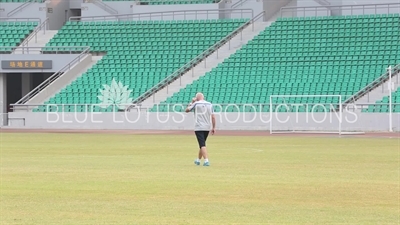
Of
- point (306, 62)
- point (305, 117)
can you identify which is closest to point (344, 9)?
point (306, 62)

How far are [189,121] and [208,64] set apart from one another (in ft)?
26.4

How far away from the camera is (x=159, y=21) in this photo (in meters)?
61.3

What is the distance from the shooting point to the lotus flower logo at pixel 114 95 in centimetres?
5219

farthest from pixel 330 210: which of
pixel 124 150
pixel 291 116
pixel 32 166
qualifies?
pixel 291 116

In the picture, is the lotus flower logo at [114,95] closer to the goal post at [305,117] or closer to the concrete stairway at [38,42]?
the concrete stairway at [38,42]

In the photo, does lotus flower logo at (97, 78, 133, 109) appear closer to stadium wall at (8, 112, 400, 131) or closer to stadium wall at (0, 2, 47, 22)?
stadium wall at (8, 112, 400, 131)

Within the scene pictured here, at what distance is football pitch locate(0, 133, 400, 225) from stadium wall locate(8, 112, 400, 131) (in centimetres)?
1389

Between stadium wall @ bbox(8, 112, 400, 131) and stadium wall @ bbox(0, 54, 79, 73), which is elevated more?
stadium wall @ bbox(0, 54, 79, 73)

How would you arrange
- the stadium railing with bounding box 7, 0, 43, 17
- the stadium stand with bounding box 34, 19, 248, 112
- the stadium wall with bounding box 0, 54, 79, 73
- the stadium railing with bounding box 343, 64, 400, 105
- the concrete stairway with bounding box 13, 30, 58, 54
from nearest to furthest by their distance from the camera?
the stadium railing with bounding box 343, 64, 400, 105 → the stadium stand with bounding box 34, 19, 248, 112 → the stadium wall with bounding box 0, 54, 79, 73 → the concrete stairway with bounding box 13, 30, 58, 54 → the stadium railing with bounding box 7, 0, 43, 17

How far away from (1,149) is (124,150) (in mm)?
3943

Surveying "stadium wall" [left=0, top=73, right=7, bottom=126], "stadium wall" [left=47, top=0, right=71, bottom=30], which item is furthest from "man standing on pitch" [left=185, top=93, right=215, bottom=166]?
"stadium wall" [left=47, top=0, right=71, bottom=30]

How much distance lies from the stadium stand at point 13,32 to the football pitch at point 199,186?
30.9m

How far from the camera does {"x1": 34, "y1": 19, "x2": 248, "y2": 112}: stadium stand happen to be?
2163 inches

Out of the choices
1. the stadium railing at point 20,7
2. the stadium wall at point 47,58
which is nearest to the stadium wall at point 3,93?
the stadium wall at point 47,58
